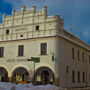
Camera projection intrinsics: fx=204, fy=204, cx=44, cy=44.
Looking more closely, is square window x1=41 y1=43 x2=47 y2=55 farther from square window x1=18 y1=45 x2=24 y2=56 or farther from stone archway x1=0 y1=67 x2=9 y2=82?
stone archway x1=0 y1=67 x2=9 y2=82

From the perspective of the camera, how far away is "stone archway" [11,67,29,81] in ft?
102

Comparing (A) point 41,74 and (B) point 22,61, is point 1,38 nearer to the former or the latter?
(B) point 22,61

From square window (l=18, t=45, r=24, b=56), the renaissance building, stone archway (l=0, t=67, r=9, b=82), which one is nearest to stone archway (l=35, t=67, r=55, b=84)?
the renaissance building

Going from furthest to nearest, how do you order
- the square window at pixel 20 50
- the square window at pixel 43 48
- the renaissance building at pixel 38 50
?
1. the square window at pixel 20 50
2. the square window at pixel 43 48
3. the renaissance building at pixel 38 50

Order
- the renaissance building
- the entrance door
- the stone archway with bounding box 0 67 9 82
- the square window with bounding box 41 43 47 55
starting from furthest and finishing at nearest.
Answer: the stone archway with bounding box 0 67 9 82
the entrance door
the square window with bounding box 41 43 47 55
the renaissance building

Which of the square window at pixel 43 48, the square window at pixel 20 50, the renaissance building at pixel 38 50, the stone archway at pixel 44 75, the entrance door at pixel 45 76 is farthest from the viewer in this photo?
the square window at pixel 20 50

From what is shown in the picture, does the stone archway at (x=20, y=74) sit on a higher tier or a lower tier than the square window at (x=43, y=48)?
lower

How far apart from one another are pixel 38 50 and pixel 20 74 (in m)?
5.26

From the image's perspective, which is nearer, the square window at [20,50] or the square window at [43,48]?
the square window at [43,48]

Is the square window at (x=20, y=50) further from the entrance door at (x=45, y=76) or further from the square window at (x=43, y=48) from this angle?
the entrance door at (x=45, y=76)

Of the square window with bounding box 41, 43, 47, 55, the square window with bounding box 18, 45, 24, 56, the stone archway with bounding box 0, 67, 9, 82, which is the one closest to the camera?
the square window with bounding box 41, 43, 47, 55

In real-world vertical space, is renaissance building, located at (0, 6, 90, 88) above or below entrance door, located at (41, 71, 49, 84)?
above

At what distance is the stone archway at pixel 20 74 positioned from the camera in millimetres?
31094

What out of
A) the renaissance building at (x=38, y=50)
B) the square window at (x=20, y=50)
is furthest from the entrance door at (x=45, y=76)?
the square window at (x=20, y=50)
